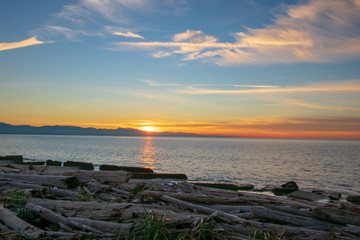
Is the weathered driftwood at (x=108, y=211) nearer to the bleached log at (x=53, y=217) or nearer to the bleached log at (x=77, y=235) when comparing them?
the bleached log at (x=53, y=217)

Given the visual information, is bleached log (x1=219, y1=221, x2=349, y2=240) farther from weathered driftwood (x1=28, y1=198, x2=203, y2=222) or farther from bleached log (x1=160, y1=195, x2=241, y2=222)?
weathered driftwood (x1=28, y1=198, x2=203, y2=222)

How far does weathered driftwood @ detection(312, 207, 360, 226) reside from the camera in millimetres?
6668

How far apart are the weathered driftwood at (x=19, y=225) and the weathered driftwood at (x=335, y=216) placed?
6.20m

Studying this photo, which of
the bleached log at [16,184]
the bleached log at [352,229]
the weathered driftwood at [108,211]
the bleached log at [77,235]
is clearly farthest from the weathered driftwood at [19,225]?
the bleached log at [352,229]

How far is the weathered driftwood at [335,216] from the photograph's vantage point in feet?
21.9

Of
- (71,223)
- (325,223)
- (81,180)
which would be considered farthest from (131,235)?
(81,180)

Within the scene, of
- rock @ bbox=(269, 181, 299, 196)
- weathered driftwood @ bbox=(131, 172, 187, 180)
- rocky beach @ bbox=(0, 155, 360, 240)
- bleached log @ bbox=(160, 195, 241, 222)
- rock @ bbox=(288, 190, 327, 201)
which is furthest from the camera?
rock @ bbox=(269, 181, 299, 196)

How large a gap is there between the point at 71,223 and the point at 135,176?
50.5 feet

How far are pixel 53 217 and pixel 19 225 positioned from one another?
2.28 feet

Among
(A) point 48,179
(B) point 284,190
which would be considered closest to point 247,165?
(B) point 284,190

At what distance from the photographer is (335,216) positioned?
668 centimetres

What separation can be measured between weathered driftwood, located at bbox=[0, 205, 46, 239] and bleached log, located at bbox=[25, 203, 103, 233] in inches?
22.2

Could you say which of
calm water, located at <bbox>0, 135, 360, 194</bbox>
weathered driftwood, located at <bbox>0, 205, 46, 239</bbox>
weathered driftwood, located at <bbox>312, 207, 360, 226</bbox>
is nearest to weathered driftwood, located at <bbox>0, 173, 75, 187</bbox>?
weathered driftwood, located at <bbox>0, 205, 46, 239</bbox>

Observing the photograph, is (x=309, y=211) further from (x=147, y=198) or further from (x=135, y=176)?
(x=135, y=176)
